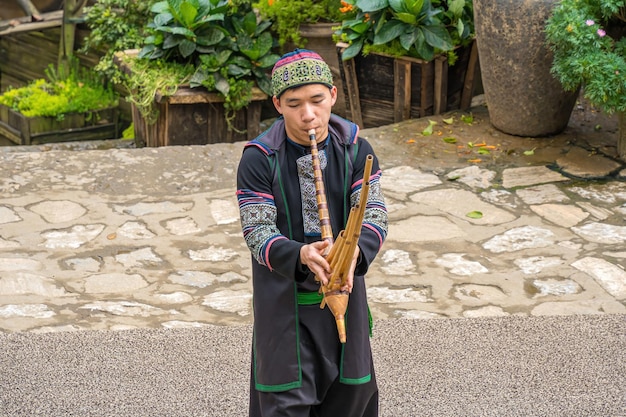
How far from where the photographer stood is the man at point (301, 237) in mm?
2463

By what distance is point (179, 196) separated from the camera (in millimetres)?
5988

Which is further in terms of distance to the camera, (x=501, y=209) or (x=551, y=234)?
(x=501, y=209)

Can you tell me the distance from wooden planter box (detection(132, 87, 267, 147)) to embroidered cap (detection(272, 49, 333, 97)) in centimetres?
497

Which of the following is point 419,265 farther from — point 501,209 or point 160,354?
point 160,354

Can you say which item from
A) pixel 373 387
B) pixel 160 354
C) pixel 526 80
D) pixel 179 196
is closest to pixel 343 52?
pixel 526 80

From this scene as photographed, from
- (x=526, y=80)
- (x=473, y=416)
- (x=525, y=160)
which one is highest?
(x=526, y=80)

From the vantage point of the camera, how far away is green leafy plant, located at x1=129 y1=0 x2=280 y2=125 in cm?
737

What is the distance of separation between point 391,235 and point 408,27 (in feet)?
7.27

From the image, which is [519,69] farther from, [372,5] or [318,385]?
[318,385]

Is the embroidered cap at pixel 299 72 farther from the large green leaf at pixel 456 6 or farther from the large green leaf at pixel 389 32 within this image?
the large green leaf at pixel 456 6

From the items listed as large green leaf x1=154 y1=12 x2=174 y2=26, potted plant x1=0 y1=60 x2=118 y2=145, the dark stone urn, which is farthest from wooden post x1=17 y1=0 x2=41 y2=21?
the dark stone urn


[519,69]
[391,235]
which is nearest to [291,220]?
[391,235]

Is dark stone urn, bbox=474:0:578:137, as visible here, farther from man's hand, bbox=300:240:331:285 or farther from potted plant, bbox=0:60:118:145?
potted plant, bbox=0:60:118:145

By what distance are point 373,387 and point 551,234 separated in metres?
2.86
